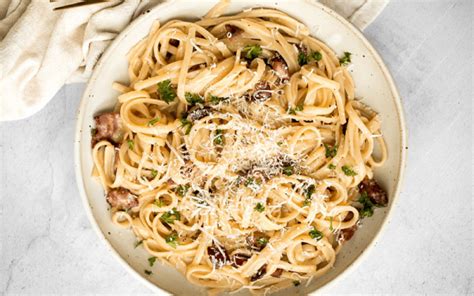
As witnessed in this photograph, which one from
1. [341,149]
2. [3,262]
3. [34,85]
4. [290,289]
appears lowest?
[3,262]

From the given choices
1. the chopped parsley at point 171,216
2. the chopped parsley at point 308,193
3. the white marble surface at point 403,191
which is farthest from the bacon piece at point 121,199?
the chopped parsley at point 308,193

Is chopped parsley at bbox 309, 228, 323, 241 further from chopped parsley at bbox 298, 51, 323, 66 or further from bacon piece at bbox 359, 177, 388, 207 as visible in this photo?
chopped parsley at bbox 298, 51, 323, 66

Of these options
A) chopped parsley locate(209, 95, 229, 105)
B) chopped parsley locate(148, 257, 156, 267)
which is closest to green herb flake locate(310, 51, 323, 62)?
chopped parsley locate(209, 95, 229, 105)

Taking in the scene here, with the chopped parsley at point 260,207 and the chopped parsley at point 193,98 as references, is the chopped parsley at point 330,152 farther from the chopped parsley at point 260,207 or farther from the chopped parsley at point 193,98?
the chopped parsley at point 193,98

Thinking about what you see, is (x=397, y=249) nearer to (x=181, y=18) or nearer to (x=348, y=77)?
(x=348, y=77)

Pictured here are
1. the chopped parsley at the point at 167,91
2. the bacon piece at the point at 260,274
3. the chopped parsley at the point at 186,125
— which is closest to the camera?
the chopped parsley at the point at 186,125

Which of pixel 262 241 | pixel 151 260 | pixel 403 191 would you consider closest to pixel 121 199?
pixel 151 260

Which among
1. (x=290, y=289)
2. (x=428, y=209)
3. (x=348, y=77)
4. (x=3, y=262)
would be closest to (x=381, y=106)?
(x=348, y=77)
